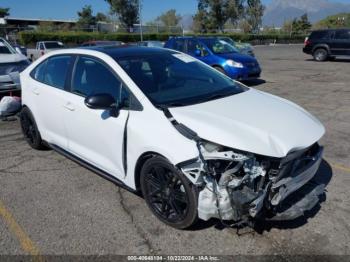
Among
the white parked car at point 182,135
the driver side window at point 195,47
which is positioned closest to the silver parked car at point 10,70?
the white parked car at point 182,135

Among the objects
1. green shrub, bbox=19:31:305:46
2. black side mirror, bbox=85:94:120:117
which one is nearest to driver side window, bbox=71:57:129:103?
black side mirror, bbox=85:94:120:117

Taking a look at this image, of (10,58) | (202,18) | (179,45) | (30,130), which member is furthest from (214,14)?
(30,130)

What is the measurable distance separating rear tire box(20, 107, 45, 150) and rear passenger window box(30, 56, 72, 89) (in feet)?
1.98

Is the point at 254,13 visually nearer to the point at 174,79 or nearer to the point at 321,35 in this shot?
the point at 321,35

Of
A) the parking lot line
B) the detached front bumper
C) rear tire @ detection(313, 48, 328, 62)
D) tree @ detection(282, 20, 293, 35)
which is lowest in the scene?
the parking lot line

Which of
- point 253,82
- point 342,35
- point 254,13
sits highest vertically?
point 254,13

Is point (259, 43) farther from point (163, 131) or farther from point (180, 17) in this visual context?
point (163, 131)

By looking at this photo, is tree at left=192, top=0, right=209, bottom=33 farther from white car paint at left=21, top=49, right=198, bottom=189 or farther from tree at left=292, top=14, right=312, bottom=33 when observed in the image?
white car paint at left=21, top=49, right=198, bottom=189

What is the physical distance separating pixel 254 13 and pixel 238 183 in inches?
2638

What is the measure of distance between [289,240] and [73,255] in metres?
1.89

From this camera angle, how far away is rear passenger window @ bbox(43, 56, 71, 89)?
15.0 ft

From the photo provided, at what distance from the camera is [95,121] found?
3891 millimetres

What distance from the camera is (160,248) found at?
3168mm

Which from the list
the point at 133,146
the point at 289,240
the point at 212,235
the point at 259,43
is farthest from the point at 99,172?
the point at 259,43
